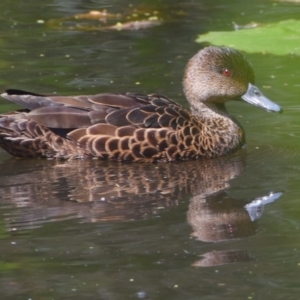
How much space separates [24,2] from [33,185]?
7.95 meters

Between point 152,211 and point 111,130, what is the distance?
170cm

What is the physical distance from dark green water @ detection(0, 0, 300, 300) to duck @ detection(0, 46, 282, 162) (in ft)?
0.42

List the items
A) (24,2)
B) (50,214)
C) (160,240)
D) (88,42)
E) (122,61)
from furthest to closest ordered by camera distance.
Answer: (24,2) < (88,42) < (122,61) < (50,214) < (160,240)

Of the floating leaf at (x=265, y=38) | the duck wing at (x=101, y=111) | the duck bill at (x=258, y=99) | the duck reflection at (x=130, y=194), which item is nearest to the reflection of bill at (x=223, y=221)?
the duck reflection at (x=130, y=194)

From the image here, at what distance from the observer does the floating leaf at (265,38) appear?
472 inches

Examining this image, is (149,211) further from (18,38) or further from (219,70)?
(18,38)

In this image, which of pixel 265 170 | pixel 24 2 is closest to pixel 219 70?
pixel 265 170

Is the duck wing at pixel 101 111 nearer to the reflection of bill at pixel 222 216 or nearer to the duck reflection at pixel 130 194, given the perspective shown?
the duck reflection at pixel 130 194

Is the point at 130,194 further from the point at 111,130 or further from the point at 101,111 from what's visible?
the point at 101,111

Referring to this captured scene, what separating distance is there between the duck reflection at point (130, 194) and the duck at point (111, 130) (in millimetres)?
96

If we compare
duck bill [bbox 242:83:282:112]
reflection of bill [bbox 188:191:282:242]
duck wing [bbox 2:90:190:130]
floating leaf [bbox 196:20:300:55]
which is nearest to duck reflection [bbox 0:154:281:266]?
reflection of bill [bbox 188:191:282:242]

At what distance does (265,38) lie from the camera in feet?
40.4

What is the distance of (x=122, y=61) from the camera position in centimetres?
1218

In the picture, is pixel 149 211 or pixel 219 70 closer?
pixel 149 211
